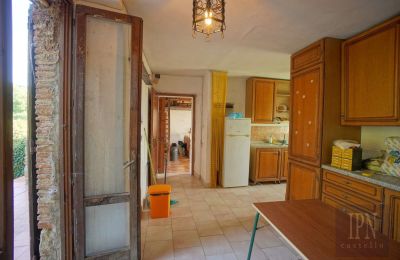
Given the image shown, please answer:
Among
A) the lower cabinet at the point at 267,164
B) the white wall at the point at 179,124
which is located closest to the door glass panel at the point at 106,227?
the lower cabinet at the point at 267,164

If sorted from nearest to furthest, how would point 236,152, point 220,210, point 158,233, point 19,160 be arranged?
point 158,233, point 220,210, point 236,152, point 19,160

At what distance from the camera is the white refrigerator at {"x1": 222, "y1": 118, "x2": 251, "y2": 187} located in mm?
4070

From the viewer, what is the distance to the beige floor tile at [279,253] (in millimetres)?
2004

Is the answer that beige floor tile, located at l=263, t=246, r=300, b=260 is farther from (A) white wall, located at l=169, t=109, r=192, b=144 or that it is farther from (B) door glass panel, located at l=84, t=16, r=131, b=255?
(A) white wall, located at l=169, t=109, r=192, b=144

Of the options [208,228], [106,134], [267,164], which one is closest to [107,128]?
[106,134]

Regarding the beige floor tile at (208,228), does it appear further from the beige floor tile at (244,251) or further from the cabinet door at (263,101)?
the cabinet door at (263,101)

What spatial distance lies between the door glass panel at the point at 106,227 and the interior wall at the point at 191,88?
296 centimetres

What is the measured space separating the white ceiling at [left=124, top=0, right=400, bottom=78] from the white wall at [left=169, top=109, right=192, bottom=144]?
18.2ft

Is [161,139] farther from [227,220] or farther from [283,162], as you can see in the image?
[283,162]

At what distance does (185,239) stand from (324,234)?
1.64 metres

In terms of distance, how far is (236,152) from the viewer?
414cm

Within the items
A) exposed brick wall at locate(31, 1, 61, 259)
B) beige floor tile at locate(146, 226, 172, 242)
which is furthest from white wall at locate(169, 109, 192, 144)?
exposed brick wall at locate(31, 1, 61, 259)

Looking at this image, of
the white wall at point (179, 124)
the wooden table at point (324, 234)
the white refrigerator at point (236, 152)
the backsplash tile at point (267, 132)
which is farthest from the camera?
the white wall at point (179, 124)

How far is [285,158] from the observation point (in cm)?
443
